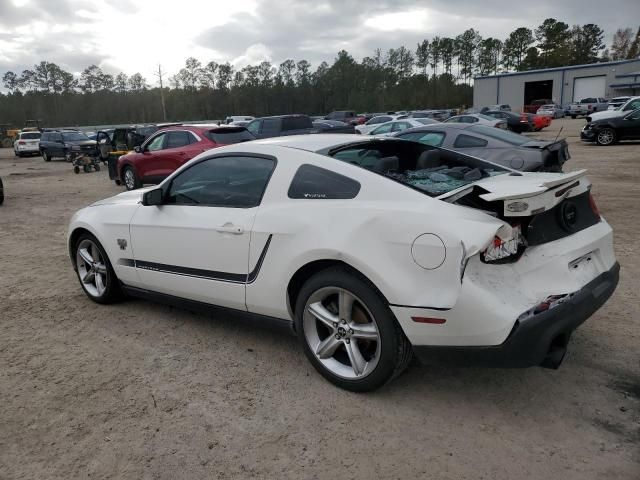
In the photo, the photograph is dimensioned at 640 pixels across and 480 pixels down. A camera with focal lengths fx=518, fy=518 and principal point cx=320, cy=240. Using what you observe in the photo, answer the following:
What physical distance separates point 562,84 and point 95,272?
2963 inches

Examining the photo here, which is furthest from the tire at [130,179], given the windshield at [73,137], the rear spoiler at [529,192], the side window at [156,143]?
the windshield at [73,137]

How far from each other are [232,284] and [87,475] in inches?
57.7

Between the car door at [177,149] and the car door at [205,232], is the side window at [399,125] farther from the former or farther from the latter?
the car door at [205,232]

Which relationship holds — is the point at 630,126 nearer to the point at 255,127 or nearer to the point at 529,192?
the point at 255,127

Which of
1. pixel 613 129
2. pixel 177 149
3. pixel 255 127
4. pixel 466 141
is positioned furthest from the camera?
pixel 613 129

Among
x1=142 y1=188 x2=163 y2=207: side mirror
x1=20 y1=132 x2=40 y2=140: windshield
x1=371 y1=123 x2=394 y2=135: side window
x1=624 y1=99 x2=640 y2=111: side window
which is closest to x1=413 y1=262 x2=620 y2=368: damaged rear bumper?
x1=142 y1=188 x2=163 y2=207: side mirror

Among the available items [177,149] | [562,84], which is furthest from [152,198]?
[562,84]

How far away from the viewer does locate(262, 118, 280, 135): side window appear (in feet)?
59.2

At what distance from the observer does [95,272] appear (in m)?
4.95

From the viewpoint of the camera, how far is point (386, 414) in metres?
2.96

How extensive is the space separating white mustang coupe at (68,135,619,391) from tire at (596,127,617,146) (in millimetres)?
18065

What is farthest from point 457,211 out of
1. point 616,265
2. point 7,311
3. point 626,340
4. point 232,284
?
point 7,311

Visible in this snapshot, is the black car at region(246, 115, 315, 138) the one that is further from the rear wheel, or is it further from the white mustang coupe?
the white mustang coupe

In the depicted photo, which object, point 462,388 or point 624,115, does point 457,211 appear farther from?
point 624,115
